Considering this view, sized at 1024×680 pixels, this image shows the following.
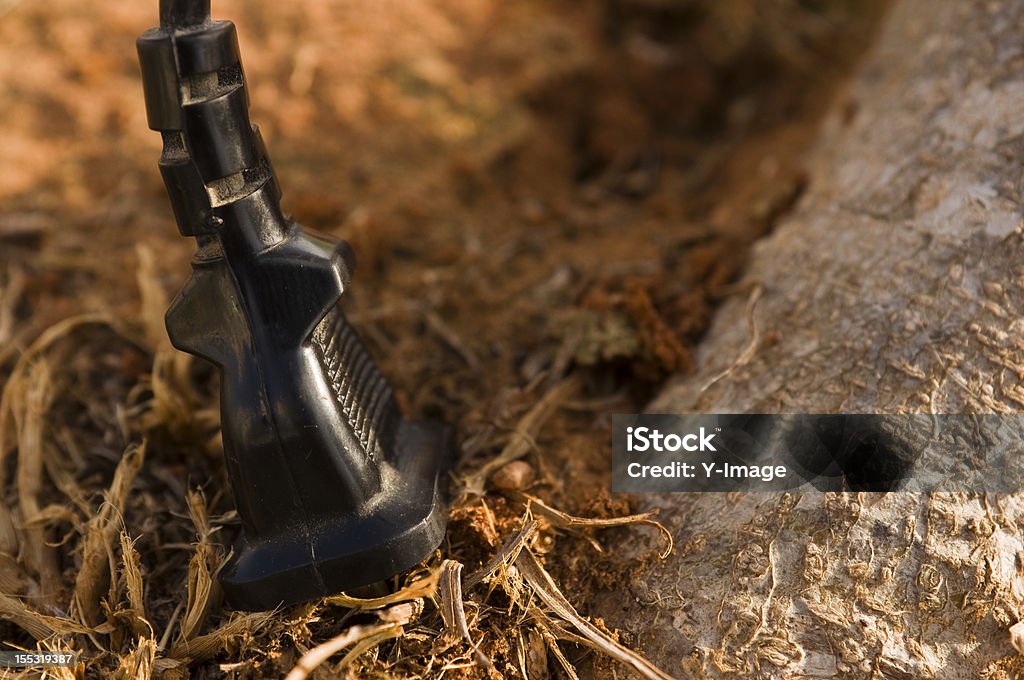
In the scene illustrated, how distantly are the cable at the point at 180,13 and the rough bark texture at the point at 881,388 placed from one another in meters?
1.14

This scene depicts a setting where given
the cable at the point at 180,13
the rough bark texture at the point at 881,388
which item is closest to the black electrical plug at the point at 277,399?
the cable at the point at 180,13

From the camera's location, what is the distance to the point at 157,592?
148 centimetres

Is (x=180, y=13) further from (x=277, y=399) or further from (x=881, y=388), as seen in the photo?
(x=881, y=388)

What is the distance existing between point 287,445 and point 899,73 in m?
1.87

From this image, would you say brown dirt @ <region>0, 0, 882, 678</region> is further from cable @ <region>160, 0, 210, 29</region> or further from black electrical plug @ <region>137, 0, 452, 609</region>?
cable @ <region>160, 0, 210, 29</region>
